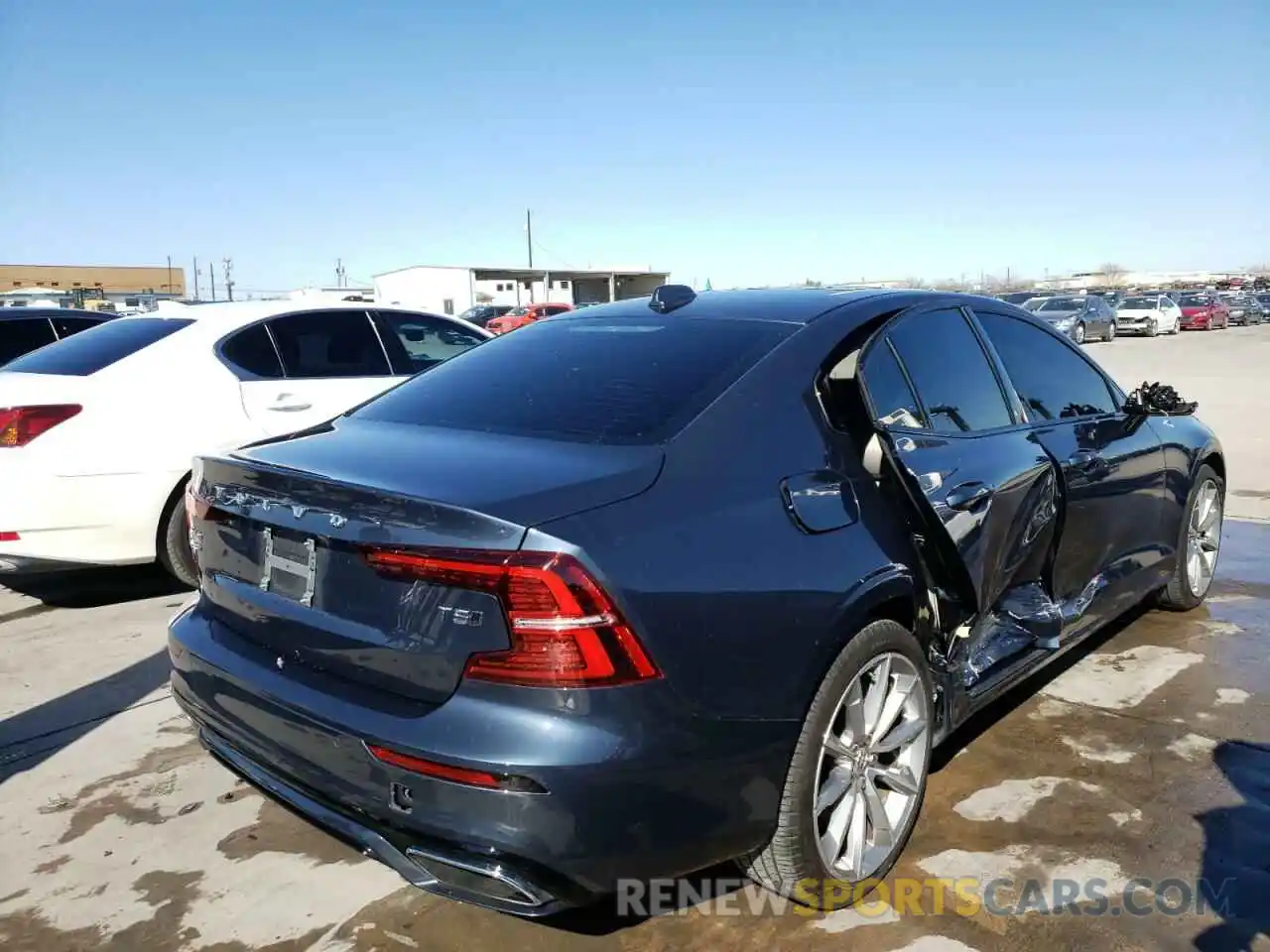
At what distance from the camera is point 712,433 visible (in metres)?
2.48

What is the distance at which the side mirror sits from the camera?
4457mm

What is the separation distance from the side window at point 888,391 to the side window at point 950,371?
0.06 metres

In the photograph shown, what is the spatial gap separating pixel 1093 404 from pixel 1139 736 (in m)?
1.39

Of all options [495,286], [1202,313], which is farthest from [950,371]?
[495,286]

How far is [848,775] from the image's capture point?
2.62 meters

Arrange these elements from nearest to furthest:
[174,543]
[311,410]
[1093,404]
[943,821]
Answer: [943,821] → [1093,404] → [174,543] → [311,410]

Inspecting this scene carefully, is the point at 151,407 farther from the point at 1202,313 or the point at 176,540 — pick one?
the point at 1202,313

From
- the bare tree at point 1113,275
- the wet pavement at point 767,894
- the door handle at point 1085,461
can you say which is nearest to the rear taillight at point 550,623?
the wet pavement at point 767,894

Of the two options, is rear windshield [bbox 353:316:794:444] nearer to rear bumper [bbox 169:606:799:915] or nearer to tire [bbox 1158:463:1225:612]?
rear bumper [bbox 169:606:799:915]

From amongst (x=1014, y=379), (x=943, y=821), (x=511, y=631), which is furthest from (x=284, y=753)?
(x=1014, y=379)

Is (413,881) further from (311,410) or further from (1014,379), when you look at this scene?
(311,410)

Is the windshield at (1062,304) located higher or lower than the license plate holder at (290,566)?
higher

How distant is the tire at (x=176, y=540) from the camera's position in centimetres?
518

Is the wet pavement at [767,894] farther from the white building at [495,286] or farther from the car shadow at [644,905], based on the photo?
the white building at [495,286]
